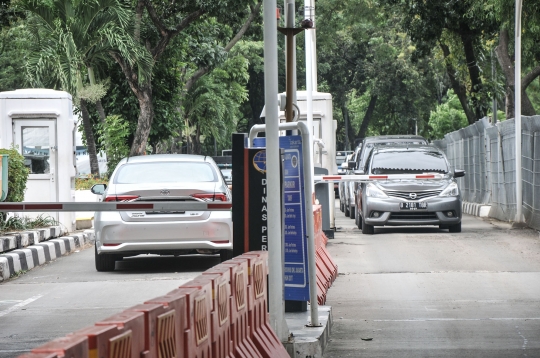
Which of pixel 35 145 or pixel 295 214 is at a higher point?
pixel 35 145

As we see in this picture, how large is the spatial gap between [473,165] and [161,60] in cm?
973

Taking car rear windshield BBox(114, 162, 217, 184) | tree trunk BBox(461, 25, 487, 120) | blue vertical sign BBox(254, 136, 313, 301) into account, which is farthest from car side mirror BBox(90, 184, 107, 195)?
tree trunk BBox(461, 25, 487, 120)

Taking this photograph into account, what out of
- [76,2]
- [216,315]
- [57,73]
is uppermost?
[76,2]

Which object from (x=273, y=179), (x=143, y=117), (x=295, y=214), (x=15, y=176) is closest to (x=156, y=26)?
(x=143, y=117)

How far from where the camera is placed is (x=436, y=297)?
34.1 ft

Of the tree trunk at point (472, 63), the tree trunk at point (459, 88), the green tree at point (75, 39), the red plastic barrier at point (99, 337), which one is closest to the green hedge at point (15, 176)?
the green tree at point (75, 39)

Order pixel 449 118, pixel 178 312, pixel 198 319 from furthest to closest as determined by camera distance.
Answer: pixel 449 118
pixel 198 319
pixel 178 312

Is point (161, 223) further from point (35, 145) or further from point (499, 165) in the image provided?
point (499, 165)

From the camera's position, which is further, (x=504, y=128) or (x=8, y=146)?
(x=504, y=128)

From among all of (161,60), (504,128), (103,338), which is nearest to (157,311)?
(103,338)

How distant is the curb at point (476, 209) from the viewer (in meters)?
25.6

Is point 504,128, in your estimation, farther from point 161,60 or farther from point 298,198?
point 298,198

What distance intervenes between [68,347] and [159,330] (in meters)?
0.93

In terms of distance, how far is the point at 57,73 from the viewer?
24.5 metres
